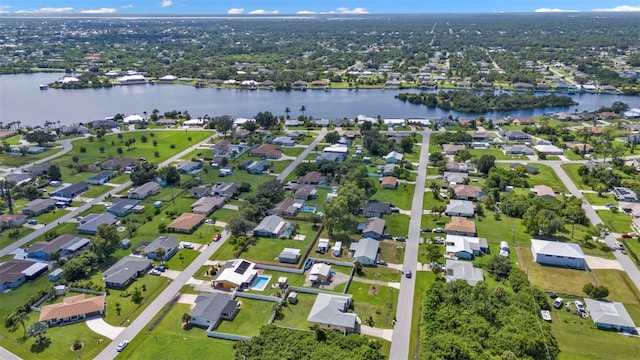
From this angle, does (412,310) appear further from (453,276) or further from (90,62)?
(90,62)

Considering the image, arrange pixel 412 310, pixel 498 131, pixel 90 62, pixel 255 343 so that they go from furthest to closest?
pixel 90 62
pixel 498 131
pixel 412 310
pixel 255 343

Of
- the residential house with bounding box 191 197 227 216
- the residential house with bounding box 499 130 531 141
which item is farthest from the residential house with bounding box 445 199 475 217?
the residential house with bounding box 499 130 531 141

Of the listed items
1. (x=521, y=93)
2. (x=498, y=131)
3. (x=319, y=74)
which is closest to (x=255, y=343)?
(x=498, y=131)

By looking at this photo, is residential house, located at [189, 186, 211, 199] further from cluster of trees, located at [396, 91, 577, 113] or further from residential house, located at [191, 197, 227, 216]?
cluster of trees, located at [396, 91, 577, 113]

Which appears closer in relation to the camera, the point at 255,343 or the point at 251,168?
the point at 255,343

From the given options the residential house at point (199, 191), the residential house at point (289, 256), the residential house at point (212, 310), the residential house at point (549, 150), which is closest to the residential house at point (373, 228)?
the residential house at point (289, 256)

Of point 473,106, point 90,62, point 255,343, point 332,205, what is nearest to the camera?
point 255,343
